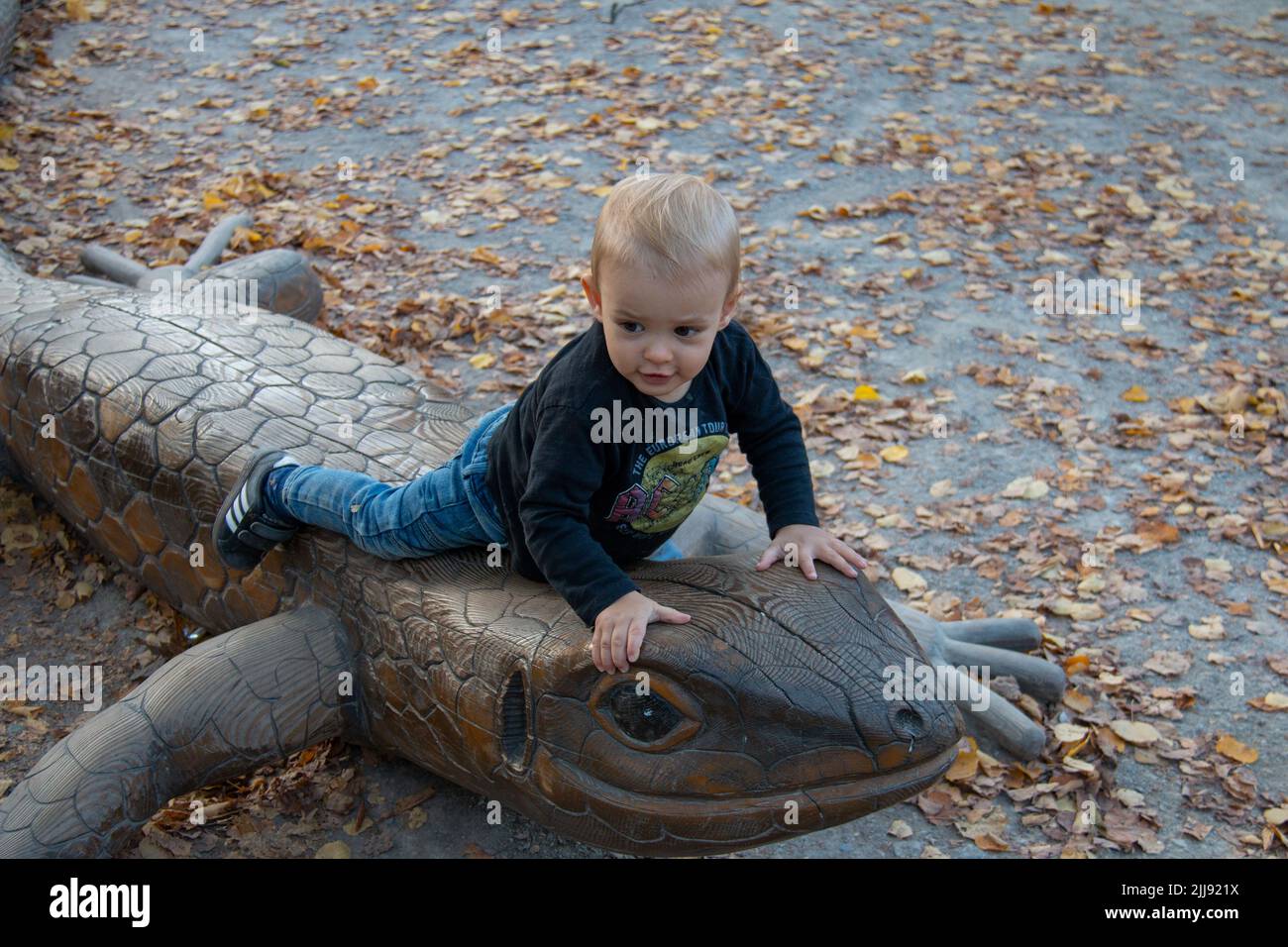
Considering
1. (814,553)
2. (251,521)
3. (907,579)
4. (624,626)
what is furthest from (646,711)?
(907,579)

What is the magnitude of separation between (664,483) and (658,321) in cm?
57

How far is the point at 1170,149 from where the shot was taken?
8.42m

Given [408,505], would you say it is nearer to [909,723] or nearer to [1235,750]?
[909,723]

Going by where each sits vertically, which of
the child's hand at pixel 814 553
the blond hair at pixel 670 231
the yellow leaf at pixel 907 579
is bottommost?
the yellow leaf at pixel 907 579

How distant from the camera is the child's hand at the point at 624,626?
265 cm

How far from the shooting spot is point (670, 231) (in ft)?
7.98

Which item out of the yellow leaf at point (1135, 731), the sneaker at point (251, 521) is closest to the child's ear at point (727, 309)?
the sneaker at point (251, 521)

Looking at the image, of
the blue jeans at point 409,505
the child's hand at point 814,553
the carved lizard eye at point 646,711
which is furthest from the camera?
the blue jeans at point 409,505

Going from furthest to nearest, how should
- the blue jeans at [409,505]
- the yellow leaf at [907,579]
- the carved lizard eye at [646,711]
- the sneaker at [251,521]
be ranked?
the yellow leaf at [907,579] → the sneaker at [251,521] → the blue jeans at [409,505] → the carved lizard eye at [646,711]

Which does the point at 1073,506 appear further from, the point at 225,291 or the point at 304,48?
the point at 304,48

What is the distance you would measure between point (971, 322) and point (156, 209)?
5.19 meters

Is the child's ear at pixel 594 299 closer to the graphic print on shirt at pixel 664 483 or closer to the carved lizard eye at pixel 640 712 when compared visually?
the graphic print on shirt at pixel 664 483

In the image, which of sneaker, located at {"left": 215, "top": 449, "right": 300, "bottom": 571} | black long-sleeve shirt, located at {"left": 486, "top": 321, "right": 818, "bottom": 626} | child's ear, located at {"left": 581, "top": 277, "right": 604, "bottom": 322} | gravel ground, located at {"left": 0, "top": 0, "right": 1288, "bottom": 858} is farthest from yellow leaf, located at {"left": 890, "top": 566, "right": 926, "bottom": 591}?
child's ear, located at {"left": 581, "top": 277, "right": 604, "bottom": 322}

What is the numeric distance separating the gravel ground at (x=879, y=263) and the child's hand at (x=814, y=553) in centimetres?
124
